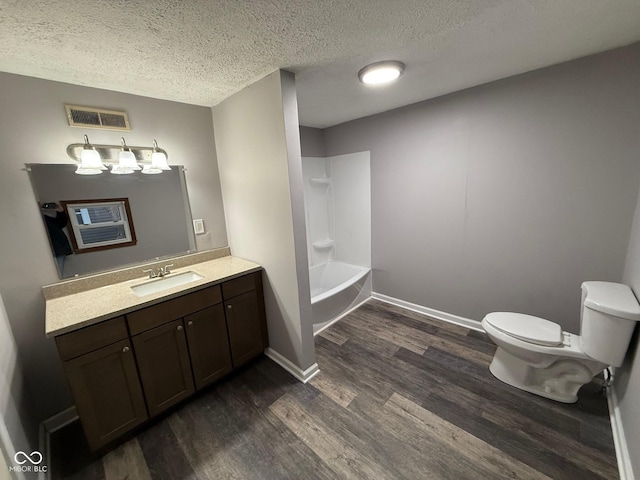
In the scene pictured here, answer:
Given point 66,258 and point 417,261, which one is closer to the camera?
point 66,258

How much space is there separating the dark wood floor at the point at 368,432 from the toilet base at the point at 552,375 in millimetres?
58

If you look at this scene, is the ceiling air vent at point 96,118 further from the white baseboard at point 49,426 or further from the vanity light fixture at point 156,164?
the white baseboard at point 49,426

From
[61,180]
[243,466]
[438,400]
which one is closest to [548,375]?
[438,400]

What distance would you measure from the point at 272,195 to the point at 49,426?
7.04 ft

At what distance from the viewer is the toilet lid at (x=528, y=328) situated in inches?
62.8

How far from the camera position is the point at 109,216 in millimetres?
1785

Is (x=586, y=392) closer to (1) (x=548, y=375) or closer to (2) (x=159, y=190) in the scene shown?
(1) (x=548, y=375)

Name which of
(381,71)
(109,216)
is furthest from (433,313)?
(109,216)

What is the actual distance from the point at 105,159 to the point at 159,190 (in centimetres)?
38

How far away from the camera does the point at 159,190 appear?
200 centimetres

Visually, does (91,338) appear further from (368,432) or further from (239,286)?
(368,432)

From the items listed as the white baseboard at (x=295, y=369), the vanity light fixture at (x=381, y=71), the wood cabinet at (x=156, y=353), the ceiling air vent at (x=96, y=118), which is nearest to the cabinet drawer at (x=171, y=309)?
the wood cabinet at (x=156, y=353)

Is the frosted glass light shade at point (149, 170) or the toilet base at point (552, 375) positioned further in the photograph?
the frosted glass light shade at point (149, 170)

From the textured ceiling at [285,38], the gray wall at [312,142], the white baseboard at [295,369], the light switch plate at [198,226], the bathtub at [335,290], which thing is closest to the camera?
the textured ceiling at [285,38]
